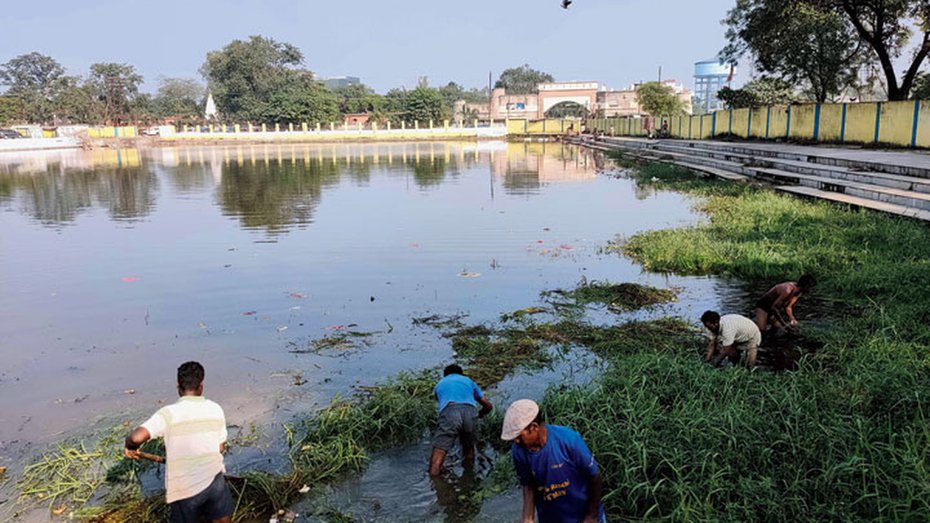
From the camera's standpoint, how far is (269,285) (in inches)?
395

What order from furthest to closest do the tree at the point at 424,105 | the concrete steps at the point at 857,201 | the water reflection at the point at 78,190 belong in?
the tree at the point at 424,105 → the water reflection at the point at 78,190 → the concrete steps at the point at 857,201

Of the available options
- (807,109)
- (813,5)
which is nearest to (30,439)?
(813,5)

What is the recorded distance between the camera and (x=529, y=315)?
7.95 m

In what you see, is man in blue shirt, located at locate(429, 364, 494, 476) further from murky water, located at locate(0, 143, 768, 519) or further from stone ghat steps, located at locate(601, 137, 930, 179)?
stone ghat steps, located at locate(601, 137, 930, 179)

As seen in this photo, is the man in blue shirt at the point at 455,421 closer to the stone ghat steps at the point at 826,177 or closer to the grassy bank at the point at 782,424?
the grassy bank at the point at 782,424

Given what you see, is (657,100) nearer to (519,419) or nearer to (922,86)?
(922,86)

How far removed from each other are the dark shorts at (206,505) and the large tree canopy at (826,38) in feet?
80.3

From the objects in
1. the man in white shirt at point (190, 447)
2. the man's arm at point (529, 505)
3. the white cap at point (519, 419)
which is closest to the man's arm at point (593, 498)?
the man's arm at point (529, 505)

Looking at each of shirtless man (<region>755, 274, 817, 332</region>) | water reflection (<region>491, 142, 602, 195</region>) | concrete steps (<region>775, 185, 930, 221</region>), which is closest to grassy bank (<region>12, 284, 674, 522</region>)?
shirtless man (<region>755, 274, 817, 332</region>)

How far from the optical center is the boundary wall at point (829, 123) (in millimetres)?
19781

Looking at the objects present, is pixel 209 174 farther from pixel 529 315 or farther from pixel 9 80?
pixel 9 80

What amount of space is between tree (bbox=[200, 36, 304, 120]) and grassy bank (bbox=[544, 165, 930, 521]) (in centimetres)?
8343

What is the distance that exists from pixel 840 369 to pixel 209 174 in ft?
101

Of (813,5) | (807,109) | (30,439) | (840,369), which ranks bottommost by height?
(30,439)
